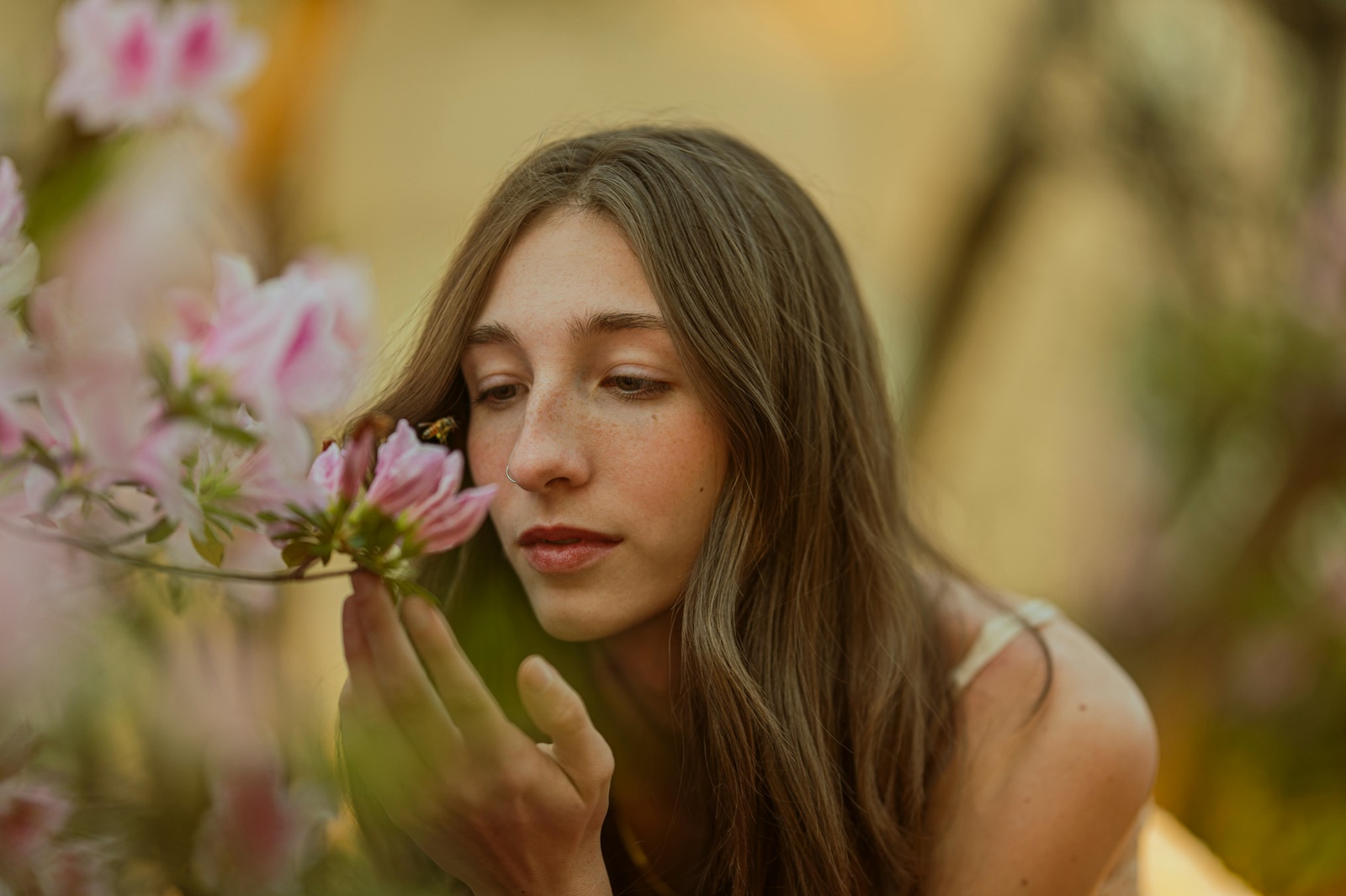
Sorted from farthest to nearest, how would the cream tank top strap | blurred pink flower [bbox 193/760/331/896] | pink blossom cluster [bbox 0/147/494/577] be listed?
the cream tank top strap → blurred pink flower [bbox 193/760/331/896] → pink blossom cluster [bbox 0/147/494/577]

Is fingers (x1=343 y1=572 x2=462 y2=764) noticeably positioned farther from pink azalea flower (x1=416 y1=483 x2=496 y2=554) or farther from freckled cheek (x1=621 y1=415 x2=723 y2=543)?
freckled cheek (x1=621 y1=415 x2=723 y2=543)

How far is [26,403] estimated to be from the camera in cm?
59

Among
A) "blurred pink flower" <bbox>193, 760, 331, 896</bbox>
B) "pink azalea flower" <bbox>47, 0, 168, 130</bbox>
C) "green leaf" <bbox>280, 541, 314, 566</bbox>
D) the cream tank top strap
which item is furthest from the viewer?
the cream tank top strap

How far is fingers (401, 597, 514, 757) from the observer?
692 mm

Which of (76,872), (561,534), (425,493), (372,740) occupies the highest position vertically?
(425,493)

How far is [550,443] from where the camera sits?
2.79 feet

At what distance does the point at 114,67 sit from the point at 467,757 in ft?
1.99

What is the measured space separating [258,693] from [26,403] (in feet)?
1.12

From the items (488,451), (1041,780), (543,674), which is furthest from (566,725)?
(1041,780)

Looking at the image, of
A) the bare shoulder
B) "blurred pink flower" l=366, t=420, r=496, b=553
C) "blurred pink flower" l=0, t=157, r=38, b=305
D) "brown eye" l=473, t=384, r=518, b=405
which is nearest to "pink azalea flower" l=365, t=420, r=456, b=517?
"blurred pink flower" l=366, t=420, r=496, b=553

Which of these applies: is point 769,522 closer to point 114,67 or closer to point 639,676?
point 639,676

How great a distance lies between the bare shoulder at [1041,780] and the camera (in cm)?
105

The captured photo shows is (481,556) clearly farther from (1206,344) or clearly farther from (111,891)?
(1206,344)

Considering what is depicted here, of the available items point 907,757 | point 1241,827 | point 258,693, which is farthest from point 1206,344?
point 258,693
